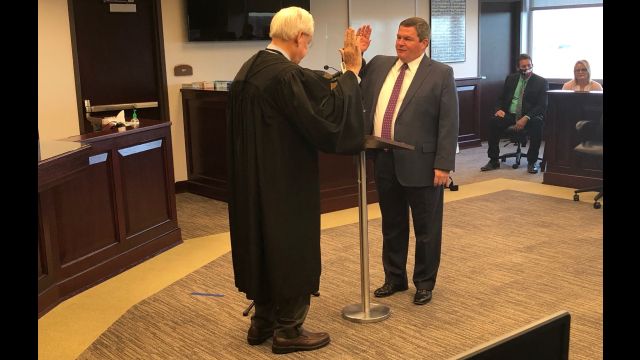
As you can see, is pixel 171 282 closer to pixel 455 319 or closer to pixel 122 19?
pixel 455 319

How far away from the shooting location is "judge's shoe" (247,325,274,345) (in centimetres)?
338

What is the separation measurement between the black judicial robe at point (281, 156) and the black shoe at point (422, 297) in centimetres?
87

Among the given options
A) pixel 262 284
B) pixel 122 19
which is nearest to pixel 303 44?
pixel 262 284

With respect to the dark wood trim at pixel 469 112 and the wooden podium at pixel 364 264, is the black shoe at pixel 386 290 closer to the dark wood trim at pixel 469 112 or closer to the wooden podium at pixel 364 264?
the wooden podium at pixel 364 264

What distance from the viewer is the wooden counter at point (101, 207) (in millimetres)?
3961

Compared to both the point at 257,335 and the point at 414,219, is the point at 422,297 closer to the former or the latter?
the point at 414,219

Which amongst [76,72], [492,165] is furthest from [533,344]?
[492,165]

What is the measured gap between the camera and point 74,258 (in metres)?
4.30

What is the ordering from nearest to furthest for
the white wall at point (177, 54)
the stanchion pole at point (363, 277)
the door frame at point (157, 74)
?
the stanchion pole at point (363, 277) → the white wall at point (177, 54) → the door frame at point (157, 74)

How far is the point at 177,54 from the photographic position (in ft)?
23.2

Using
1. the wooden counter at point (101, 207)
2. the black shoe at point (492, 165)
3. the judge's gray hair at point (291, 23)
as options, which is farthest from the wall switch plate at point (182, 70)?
the judge's gray hair at point (291, 23)

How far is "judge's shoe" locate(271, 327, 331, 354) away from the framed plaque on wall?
6530mm

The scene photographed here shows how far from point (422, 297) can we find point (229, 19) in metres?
4.37

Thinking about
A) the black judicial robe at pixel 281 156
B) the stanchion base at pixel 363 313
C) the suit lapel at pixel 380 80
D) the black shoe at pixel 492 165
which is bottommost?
the stanchion base at pixel 363 313
